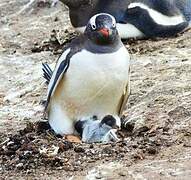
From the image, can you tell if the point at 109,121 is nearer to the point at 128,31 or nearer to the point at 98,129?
the point at 98,129

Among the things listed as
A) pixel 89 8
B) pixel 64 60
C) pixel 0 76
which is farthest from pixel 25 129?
pixel 89 8

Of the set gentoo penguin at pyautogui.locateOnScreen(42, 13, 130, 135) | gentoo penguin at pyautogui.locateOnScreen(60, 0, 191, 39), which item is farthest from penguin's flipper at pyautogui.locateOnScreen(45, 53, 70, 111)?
gentoo penguin at pyautogui.locateOnScreen(60, 0, 191, 39)

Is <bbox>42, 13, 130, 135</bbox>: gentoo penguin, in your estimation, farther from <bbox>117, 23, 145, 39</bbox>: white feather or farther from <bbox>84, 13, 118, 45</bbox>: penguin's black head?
<bbox>117, 23, 145, 39</bbox>: white feather

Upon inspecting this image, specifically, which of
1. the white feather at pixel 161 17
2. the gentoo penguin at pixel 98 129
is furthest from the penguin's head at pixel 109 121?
the white feather at pixel 161 17

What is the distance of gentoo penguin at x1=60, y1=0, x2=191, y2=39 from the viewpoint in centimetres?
827

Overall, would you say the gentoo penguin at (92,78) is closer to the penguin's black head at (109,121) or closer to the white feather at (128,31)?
the penguin's black head at (109,121)

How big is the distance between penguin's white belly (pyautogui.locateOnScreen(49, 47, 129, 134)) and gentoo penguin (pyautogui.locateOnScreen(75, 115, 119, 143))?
5 centimetres

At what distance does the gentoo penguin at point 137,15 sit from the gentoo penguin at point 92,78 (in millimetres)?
2888

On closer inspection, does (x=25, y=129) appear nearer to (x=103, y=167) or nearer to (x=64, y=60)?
(x=64, y=60)

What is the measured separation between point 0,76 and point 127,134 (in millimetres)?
2057

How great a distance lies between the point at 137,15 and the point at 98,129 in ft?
10.7

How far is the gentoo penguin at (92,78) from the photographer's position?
5117 millimetres

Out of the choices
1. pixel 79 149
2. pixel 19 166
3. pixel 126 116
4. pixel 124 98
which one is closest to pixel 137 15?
pixel 126 116

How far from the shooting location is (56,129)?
546cm
